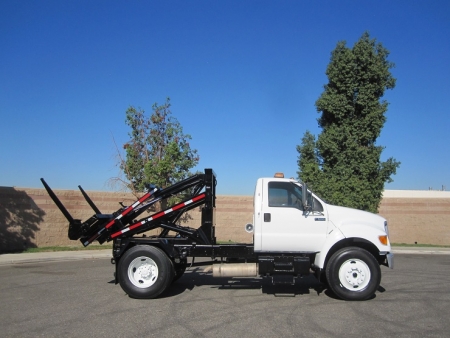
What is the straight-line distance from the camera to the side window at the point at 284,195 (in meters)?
9.12

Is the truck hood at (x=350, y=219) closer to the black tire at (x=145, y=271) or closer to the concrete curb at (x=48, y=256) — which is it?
the black tire at (x=145, y=271)

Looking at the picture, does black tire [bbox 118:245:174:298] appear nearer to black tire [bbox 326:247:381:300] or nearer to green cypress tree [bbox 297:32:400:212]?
black tire [bbox 326:247:381:300]

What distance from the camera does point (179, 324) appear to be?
697 cm

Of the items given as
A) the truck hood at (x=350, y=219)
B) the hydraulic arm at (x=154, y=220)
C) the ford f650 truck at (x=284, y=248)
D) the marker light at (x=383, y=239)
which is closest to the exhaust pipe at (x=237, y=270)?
the ford f650 truck at (x=284, y=248)

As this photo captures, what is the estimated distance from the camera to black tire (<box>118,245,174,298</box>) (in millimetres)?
8828

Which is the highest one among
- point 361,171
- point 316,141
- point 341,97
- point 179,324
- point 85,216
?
point 341,97

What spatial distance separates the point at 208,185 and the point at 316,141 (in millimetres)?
13510

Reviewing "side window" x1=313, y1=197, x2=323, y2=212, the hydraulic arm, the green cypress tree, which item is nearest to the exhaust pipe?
the hydraulic arm

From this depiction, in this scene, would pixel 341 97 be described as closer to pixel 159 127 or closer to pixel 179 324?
pixel 159 127

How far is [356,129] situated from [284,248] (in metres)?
13.4

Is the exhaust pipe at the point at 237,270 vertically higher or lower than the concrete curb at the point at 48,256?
higher

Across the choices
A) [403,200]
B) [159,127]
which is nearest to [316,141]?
[403,200]

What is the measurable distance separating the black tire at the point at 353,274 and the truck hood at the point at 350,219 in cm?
54

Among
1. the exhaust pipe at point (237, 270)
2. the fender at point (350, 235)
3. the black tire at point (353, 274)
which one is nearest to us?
the black tire at point (353, 274)
